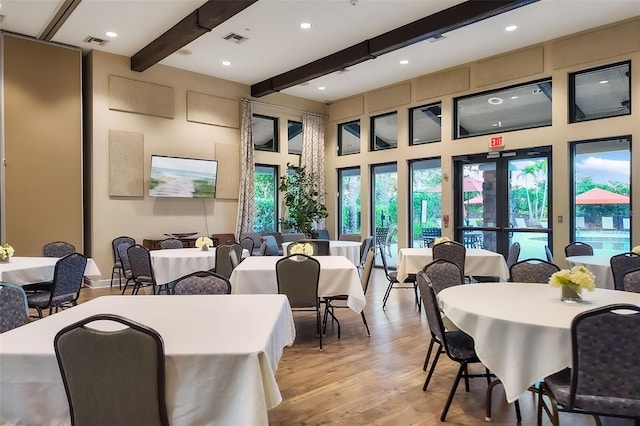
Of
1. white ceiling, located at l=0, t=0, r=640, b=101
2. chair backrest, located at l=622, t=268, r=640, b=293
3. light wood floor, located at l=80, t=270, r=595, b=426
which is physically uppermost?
white ceiling, located at l=0, t=0, r=640, b=101

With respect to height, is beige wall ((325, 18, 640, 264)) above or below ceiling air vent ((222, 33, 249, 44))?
below

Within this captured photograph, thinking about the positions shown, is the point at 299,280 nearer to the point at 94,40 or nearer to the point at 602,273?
the point at 602,273

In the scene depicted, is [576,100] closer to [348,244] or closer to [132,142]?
[348,244]

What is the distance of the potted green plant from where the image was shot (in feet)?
35.0

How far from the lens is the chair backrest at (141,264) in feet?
19.7

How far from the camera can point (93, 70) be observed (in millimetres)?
8039

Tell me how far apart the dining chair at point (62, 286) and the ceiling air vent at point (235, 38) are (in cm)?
440

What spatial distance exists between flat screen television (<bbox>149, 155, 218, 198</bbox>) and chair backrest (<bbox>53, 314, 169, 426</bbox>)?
7292 mm

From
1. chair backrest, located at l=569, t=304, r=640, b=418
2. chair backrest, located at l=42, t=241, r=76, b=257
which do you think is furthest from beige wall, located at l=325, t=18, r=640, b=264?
chair backrest, located at l=42, t=241, r=76, b=257

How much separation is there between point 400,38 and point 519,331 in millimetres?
5753

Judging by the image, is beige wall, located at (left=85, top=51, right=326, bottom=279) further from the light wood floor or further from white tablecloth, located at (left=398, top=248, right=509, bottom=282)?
white tablecloth, located at (left=398, top=248, right=509, bottom=282)

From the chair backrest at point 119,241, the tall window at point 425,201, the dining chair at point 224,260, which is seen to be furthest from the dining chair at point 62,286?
the tall window at point 425,201

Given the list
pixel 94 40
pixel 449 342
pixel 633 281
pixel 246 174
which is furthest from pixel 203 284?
pixel 246 174

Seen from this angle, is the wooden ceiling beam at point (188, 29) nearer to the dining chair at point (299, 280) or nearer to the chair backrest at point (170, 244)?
the chair backrest at point (170, 244)
